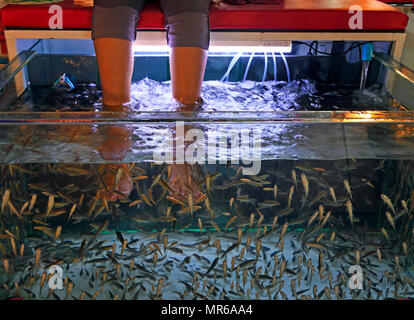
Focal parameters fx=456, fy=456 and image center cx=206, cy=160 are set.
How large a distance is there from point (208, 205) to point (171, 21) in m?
0.96

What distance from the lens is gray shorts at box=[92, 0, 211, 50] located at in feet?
5.76

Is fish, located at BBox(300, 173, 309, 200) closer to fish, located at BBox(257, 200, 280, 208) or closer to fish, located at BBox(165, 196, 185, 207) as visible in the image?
fish, located at BBox(257, 200, 280, 208)

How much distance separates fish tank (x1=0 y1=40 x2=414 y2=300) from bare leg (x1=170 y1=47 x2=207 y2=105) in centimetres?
65

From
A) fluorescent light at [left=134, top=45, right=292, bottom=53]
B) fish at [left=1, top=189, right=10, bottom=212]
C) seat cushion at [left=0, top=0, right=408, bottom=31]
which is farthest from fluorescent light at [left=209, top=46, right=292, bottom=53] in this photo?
fish at [left=1, top=189, right=10, bottom=212]

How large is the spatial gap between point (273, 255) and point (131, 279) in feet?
1.29

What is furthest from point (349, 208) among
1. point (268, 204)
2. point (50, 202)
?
point (50, 202)

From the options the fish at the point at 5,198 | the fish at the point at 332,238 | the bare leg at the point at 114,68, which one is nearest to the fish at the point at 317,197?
the fish at the point at 332,238

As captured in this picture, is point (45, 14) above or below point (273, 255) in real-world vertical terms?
above

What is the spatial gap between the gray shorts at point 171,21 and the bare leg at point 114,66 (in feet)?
0.10

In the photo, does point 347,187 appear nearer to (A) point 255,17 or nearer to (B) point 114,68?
(B) point 114,68

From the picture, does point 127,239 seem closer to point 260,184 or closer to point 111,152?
point 111,152

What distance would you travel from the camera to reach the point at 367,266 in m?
1.27

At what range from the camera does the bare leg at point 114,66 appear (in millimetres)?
1746
